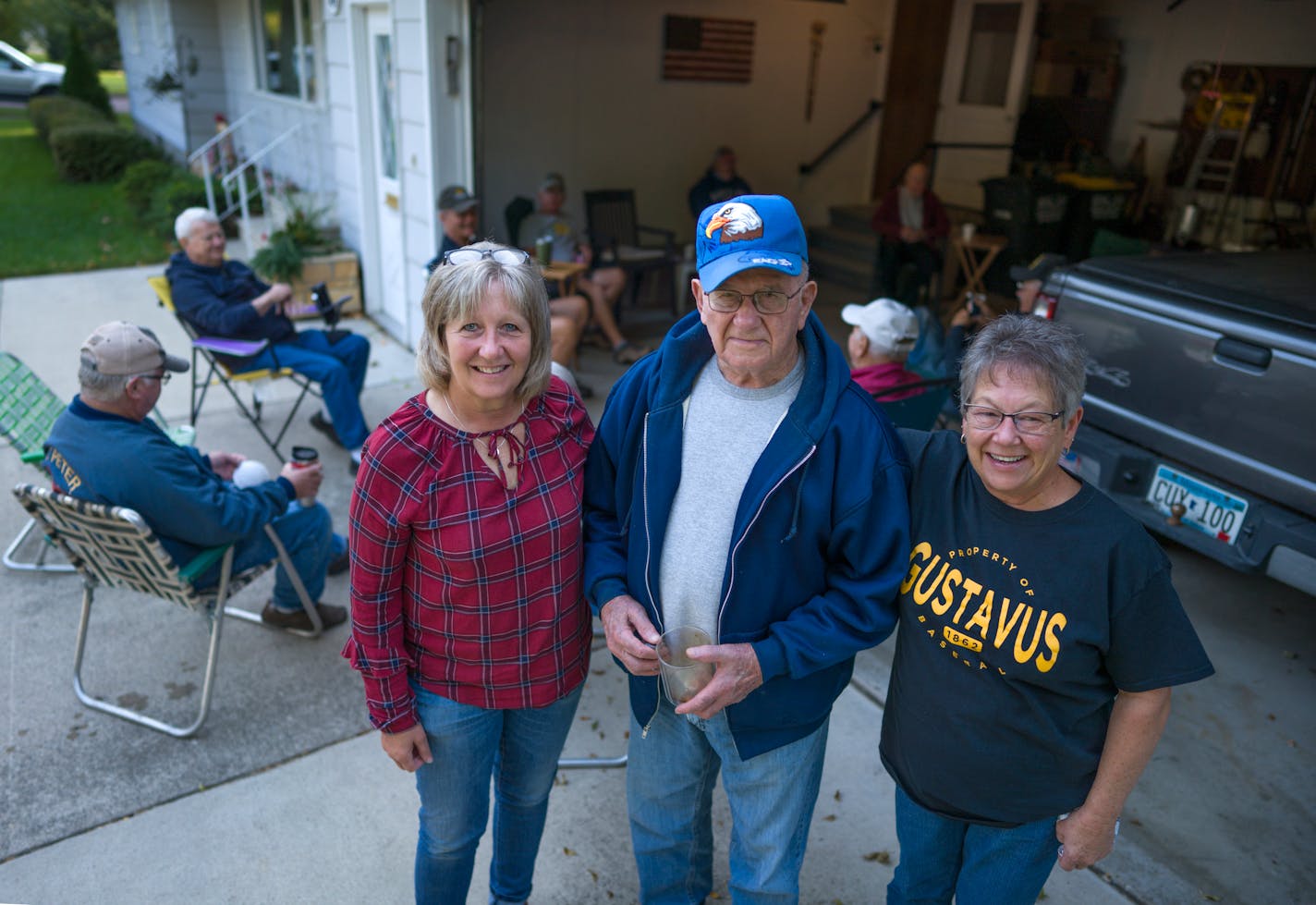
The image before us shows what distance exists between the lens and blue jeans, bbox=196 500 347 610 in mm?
3163

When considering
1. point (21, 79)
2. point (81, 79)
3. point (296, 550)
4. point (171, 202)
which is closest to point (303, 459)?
point (296, 550)

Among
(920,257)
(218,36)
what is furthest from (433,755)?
(218,36)

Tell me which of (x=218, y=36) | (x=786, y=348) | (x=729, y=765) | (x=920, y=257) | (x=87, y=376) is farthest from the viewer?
(x=218, y=36)

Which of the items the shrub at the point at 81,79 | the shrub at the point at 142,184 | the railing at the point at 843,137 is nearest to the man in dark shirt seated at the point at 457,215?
the railing at the point at 843,137

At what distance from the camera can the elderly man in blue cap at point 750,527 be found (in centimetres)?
161

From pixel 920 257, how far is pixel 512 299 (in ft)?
21.8

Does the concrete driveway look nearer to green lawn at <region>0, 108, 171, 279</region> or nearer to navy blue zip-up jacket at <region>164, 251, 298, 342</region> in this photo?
navy blue zip-up jacket at <region>164, 251, 298, 342</region>

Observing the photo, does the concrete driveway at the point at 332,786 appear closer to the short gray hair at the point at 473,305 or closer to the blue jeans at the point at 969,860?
the blue jeans at the point at 969,860

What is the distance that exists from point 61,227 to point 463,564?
12.3 meters

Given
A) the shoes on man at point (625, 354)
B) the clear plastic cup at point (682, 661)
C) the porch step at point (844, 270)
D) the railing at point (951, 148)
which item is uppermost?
the railing at point (951, 148)

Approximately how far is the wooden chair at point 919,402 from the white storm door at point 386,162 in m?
4.77

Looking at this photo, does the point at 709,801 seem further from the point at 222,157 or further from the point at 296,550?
the point at 222,157

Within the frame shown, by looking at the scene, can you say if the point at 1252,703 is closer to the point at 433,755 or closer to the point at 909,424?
the point at 909,424

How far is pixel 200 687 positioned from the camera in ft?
10.4
